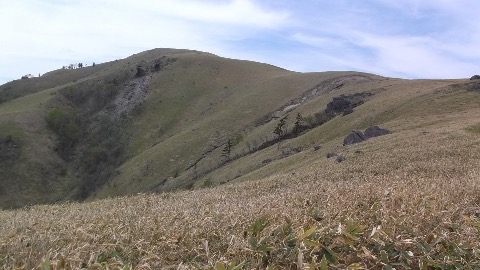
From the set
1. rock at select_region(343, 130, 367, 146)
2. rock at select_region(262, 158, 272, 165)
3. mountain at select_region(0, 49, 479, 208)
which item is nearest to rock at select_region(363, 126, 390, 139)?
rock at select_region(343, 130, 367, 146)

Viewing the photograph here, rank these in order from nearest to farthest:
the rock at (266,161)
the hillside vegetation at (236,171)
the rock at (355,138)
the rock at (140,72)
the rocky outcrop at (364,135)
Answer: the hillside vegetation at (236,171)
the rock at (355,138)
the rocky outcrop at (364,135)
the rock at (266,161)
the rock at (140,72)

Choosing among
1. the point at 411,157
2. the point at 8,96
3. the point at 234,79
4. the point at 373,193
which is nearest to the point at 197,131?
the point at 234,79

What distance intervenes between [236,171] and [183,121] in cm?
5342

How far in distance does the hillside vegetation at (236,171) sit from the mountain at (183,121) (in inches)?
16.3

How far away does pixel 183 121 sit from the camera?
334 ft

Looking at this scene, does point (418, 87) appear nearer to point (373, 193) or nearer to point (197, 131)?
point (197, 131)

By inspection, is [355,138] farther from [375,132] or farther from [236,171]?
[236,171]

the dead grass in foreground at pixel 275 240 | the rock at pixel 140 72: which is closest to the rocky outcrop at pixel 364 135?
the dead grass in foreground at pixel 275 240

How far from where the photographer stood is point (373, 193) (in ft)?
23.4

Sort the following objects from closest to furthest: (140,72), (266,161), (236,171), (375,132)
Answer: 1. (375,132)
2. (266,161)
3. (236,171)
4. (140,72)

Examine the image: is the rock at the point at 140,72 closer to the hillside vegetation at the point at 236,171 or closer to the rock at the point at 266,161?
the hillside vegetation at the point at 236,171

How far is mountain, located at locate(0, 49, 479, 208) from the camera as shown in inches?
2014

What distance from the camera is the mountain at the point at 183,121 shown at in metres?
51.2

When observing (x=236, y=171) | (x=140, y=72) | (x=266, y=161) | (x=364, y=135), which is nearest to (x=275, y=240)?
(x=364, y=135)
